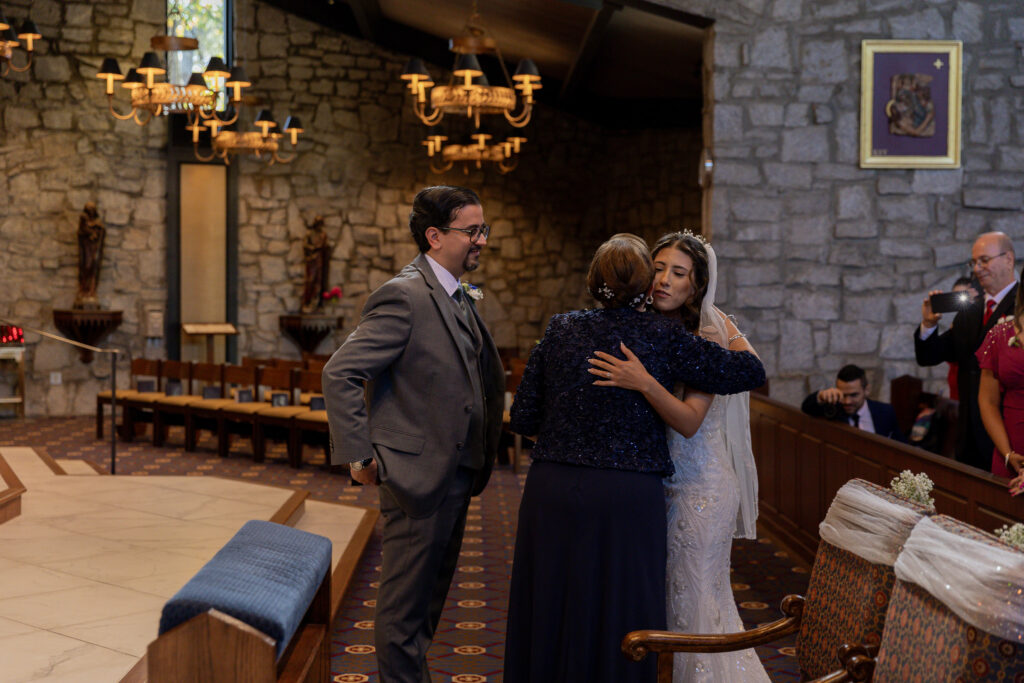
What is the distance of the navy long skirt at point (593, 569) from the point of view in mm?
2465

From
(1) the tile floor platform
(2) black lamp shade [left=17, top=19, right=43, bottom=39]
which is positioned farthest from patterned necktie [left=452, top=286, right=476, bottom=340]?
(2) black lamp shade [left=17, top=19, right=43, bottom=39]

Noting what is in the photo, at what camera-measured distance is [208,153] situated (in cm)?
1184

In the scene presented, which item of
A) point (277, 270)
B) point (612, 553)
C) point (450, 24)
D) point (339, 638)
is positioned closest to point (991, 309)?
point (612, 553)

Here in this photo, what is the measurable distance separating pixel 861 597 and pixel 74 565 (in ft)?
10.8

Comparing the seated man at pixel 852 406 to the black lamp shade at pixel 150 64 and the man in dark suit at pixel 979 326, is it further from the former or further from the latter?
the black lamp shade at pixel 150 64

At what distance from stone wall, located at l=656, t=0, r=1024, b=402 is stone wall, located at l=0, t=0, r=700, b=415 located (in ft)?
15.4

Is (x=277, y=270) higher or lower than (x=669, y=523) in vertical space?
higher

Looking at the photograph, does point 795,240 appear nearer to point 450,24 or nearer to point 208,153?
point 450,24

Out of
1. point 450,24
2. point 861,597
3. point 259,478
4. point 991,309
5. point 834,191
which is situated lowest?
point 259,478

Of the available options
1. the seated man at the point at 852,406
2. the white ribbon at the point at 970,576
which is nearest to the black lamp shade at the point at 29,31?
the seated man at the point at 852,406

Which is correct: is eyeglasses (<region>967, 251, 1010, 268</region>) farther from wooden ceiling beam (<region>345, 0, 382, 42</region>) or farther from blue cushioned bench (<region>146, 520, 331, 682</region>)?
wooden ceiling beam (<region>345, 0, 382, 42</region>)

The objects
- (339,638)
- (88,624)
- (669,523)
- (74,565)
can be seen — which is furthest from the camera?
(74,565)

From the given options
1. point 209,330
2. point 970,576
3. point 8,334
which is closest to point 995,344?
point 970,576

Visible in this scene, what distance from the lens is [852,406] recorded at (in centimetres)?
503
